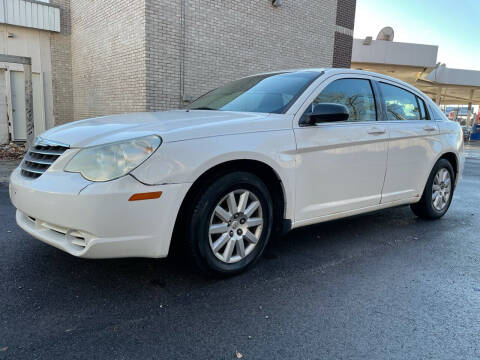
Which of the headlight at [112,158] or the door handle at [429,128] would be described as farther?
the door handle at [429,128]

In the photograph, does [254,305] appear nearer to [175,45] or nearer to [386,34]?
[175,45]

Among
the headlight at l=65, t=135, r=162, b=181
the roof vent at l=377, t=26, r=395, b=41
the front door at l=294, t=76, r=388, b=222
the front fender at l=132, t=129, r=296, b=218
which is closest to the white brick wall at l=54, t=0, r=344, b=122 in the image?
the front door at l=294, t=76, r=388, b=222

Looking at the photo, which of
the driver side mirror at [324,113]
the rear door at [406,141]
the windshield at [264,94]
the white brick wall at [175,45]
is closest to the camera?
the driver side mirror at [324,113]

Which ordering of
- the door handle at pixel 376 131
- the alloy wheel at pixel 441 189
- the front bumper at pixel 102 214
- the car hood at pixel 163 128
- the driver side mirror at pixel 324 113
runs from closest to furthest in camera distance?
the front bumper at pixel 102 214
the car hood at pixel 163 128
the driver side mirror at pixel 324 113
the door handle at pixel 376 131
the alloy wheel at pixel 441 189

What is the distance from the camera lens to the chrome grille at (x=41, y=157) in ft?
8.76

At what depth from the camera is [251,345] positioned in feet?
7.04

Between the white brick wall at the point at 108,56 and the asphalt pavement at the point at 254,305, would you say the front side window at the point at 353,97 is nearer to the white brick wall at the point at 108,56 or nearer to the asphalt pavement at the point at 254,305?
the asphalt pavement at the point at 254,305

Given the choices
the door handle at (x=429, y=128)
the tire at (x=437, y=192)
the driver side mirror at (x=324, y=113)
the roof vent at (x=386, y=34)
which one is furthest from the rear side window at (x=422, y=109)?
the roof vent at (x=386, y=34)

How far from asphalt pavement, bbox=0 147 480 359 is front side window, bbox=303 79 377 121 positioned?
1.31m

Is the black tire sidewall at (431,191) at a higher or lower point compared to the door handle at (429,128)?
lower

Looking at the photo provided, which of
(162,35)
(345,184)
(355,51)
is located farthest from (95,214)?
(355,51)

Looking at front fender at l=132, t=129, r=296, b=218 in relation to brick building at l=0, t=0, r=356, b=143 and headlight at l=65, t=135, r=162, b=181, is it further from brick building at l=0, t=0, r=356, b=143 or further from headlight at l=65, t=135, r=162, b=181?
brick building at l=0, t=0, r=356, b=143

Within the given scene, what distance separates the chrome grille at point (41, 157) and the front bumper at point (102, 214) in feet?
0.39

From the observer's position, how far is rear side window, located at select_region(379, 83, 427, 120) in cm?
409
